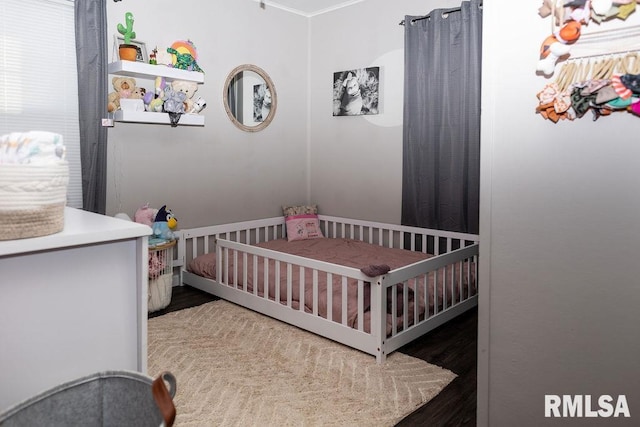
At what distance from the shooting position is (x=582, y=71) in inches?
47.7

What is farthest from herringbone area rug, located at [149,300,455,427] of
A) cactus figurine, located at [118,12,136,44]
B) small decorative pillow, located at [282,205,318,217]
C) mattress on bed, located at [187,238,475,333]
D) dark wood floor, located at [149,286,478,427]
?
cactus figurine, located at [118,12,136,44]

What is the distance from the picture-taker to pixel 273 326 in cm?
285

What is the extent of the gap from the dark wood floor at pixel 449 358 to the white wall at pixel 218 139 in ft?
2.51

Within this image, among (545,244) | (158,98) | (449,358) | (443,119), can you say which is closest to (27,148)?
(545,244)

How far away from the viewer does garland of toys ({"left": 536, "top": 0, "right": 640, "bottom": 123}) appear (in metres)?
1.15

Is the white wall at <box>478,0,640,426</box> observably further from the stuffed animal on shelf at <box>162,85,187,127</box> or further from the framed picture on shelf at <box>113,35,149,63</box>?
the framed picture on shelf at <box>113,35,149,63</box>

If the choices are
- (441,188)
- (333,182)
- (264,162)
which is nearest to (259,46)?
(264,162)

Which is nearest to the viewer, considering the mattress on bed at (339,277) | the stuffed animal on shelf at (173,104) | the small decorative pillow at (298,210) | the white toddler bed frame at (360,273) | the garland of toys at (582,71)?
the garland of toys at (582,71)

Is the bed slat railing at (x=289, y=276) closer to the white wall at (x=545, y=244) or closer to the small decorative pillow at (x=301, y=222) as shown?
the small decorative pillow at (x=301, y=222)

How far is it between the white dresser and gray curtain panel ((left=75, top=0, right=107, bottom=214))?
6.55 ft

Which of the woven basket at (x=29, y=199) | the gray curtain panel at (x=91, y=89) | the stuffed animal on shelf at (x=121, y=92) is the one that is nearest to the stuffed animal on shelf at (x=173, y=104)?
the stuffed animal on shelf at (x=121, y=92)

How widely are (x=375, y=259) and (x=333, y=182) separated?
1.19 m

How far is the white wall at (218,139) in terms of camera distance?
3322 mm

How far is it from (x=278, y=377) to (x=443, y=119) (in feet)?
7.28
